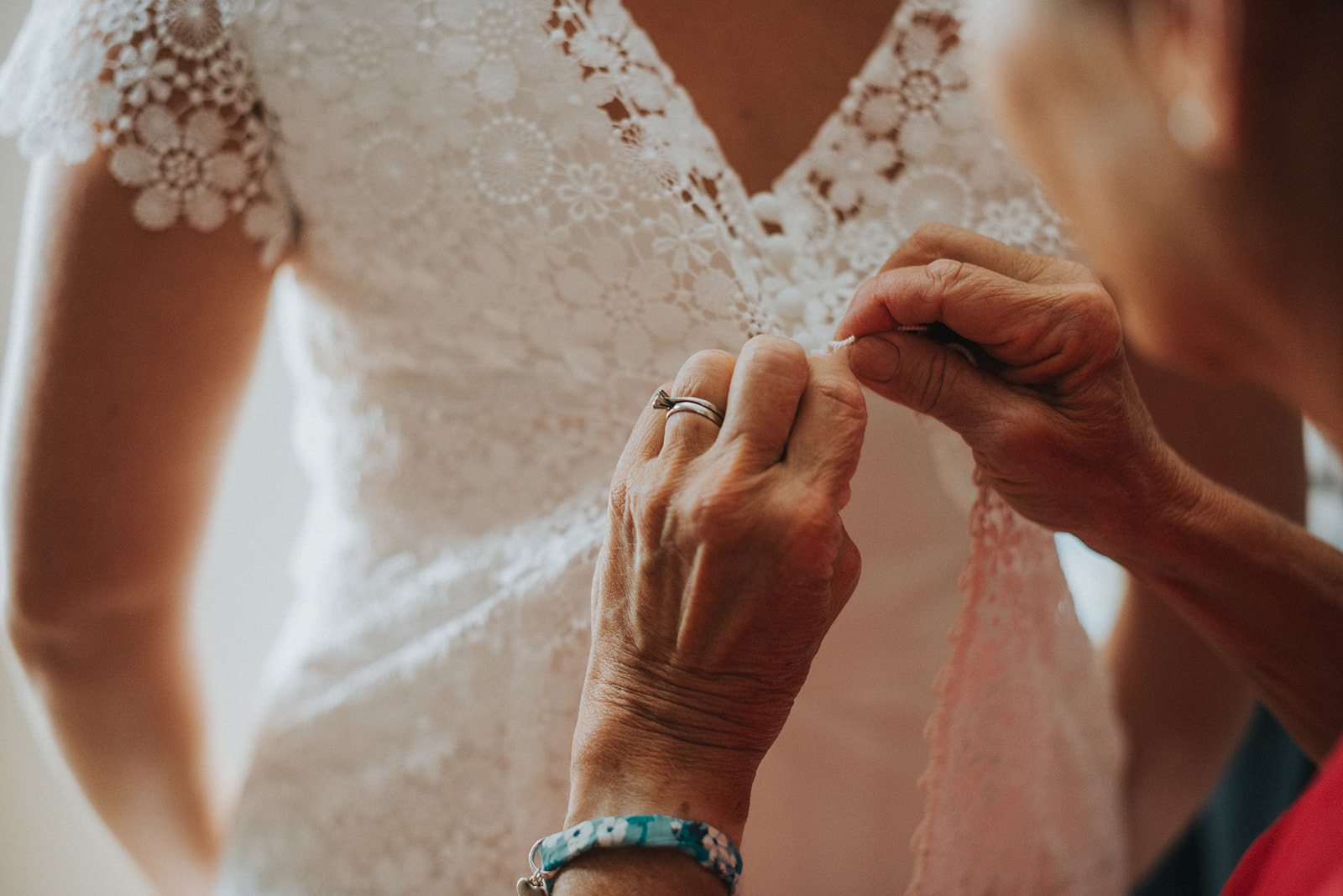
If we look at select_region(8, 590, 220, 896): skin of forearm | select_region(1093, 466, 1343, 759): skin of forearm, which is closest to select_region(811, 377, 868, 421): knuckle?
select_region(1093, 466, 1343, 759): skin of forearm

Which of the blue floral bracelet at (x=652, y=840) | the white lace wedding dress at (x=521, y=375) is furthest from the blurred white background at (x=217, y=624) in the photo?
the blue floral bracelet at (x=652, y=840)

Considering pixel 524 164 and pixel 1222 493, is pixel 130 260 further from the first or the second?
pixel 1222 493

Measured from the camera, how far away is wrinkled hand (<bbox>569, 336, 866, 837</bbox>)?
0.60m

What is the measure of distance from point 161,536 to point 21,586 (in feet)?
0.47

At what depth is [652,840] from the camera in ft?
2.03

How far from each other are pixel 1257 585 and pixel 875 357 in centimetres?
49

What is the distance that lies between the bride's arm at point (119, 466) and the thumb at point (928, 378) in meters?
0.60

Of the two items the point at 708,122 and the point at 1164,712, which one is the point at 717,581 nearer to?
the point at 708,122

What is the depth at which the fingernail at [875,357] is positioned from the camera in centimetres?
70

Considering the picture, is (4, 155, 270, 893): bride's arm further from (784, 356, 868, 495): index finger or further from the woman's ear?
the woman's ear

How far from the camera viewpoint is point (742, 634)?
62 centimetres

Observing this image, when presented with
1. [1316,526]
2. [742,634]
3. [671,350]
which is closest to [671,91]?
[671,350]

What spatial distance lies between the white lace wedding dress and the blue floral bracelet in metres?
0.25

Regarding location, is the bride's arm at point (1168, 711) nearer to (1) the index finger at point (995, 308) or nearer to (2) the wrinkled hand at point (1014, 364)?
(2) the wrinkled hand at point (1014, 364)
